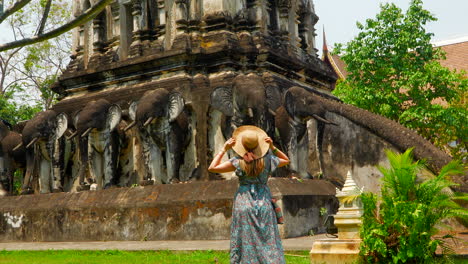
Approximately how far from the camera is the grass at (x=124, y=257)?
680 cm

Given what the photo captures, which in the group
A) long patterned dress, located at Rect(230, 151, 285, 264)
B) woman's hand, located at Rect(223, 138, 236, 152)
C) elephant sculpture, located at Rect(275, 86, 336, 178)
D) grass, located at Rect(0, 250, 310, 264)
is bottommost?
grass, located at Rect(0, 250, 310, 264)

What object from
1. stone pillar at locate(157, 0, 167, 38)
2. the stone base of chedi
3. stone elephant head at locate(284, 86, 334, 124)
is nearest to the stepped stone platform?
stone elephant head at locate(284, 86, 334, 124)

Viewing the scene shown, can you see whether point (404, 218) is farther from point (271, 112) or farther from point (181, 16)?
point (181, 16)

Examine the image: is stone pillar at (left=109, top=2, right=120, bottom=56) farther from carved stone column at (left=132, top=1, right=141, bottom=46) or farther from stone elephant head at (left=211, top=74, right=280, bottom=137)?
stone elephant head at (left=211, top=74, right=280, bottom=137)

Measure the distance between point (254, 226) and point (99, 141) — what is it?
6937mm

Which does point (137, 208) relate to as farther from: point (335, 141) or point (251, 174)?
point (251, 174)

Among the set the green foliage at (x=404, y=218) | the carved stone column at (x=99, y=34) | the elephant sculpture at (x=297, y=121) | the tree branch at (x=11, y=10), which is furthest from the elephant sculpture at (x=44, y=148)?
the green foliage at (x=404, y=218)

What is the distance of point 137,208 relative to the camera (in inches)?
386

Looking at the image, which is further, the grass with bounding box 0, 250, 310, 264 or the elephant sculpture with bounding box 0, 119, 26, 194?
the elephant sculpture with bounding box 0, 119, 26, 194

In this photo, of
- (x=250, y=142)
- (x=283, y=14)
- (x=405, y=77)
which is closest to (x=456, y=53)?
(x=405, y=77)

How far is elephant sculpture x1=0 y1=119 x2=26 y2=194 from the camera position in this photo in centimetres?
1301

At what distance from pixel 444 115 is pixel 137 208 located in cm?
1213

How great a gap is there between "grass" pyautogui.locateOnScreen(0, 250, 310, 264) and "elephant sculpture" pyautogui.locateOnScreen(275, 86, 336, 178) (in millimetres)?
3270

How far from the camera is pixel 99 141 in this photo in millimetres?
11430
